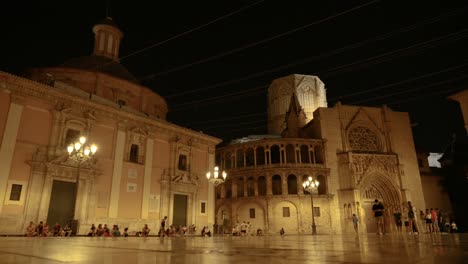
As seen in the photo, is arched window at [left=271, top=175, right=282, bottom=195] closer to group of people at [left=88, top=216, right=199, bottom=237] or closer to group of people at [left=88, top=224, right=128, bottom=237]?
group of people at [left=88, top=216, right=199, bottom=237]

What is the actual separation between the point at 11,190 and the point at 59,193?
207 centimetres

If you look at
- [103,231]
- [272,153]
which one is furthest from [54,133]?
[272,153]

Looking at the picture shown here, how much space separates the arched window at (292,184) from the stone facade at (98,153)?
1093 cm

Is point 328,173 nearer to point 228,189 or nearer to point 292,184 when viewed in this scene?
point 292,184

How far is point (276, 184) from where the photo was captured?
101 feet

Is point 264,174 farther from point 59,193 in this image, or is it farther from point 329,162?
point 59,193

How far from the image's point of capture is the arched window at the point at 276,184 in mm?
30616

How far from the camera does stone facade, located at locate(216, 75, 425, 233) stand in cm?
2928

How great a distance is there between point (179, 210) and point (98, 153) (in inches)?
247

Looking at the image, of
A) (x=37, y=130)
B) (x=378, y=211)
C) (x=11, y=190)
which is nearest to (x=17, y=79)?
(x=37, y=130)

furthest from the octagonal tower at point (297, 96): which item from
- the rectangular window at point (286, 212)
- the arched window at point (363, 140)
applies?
the rectangular window at point (286, 212)

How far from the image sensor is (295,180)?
101 feet

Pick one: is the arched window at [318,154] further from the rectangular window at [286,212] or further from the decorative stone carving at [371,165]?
the rectangular window at [286,212]

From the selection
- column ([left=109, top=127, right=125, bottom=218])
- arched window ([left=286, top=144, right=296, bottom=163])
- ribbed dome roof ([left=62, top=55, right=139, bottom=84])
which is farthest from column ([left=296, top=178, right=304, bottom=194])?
column ([left=109, top=127, right=125, bottom=218])
